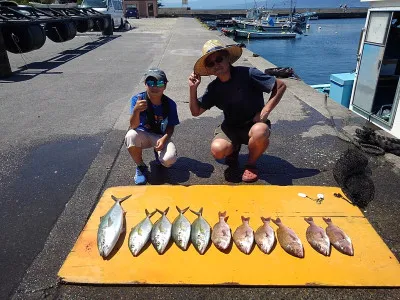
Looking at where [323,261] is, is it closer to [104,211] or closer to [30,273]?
[104,211]

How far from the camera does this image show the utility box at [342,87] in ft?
26.3

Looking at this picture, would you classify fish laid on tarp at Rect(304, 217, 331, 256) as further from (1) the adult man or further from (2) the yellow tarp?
(1) the adult man

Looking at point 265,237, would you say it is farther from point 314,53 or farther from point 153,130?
point 314,53

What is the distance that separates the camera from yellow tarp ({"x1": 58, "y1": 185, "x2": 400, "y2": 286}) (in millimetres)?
2266

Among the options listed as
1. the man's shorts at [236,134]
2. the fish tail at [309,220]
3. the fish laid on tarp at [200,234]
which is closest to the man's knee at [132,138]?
the man's shorts at [236,134]

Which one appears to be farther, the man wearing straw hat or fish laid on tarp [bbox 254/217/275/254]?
the man wearing straw hat

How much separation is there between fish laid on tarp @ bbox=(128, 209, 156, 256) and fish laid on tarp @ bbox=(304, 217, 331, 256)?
1429 millimetres

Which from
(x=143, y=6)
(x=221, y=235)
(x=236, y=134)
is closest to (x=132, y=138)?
(x=236, y=134)

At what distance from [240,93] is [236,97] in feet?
0.21

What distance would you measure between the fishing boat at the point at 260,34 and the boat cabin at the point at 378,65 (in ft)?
131

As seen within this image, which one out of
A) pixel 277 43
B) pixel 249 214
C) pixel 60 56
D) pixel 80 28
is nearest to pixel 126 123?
pixel 249 214

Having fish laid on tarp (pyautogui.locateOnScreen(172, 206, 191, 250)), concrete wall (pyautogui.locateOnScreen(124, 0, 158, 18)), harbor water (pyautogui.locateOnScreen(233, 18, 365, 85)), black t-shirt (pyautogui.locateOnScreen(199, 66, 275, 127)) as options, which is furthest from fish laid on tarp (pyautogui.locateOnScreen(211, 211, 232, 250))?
concrete wall (pyautogui.locateOnScreen(124, 0, 158, 18))

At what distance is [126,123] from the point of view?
5.46 m

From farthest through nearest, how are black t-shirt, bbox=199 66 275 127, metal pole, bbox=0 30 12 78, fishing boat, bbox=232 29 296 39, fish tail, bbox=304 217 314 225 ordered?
fishing boat, bbox=232 29 296 39, metal pole, bbox=0 30 12 78, black t-shirt, bbox=199 66 275 127, fish tail, bbox=304 217 314 225
